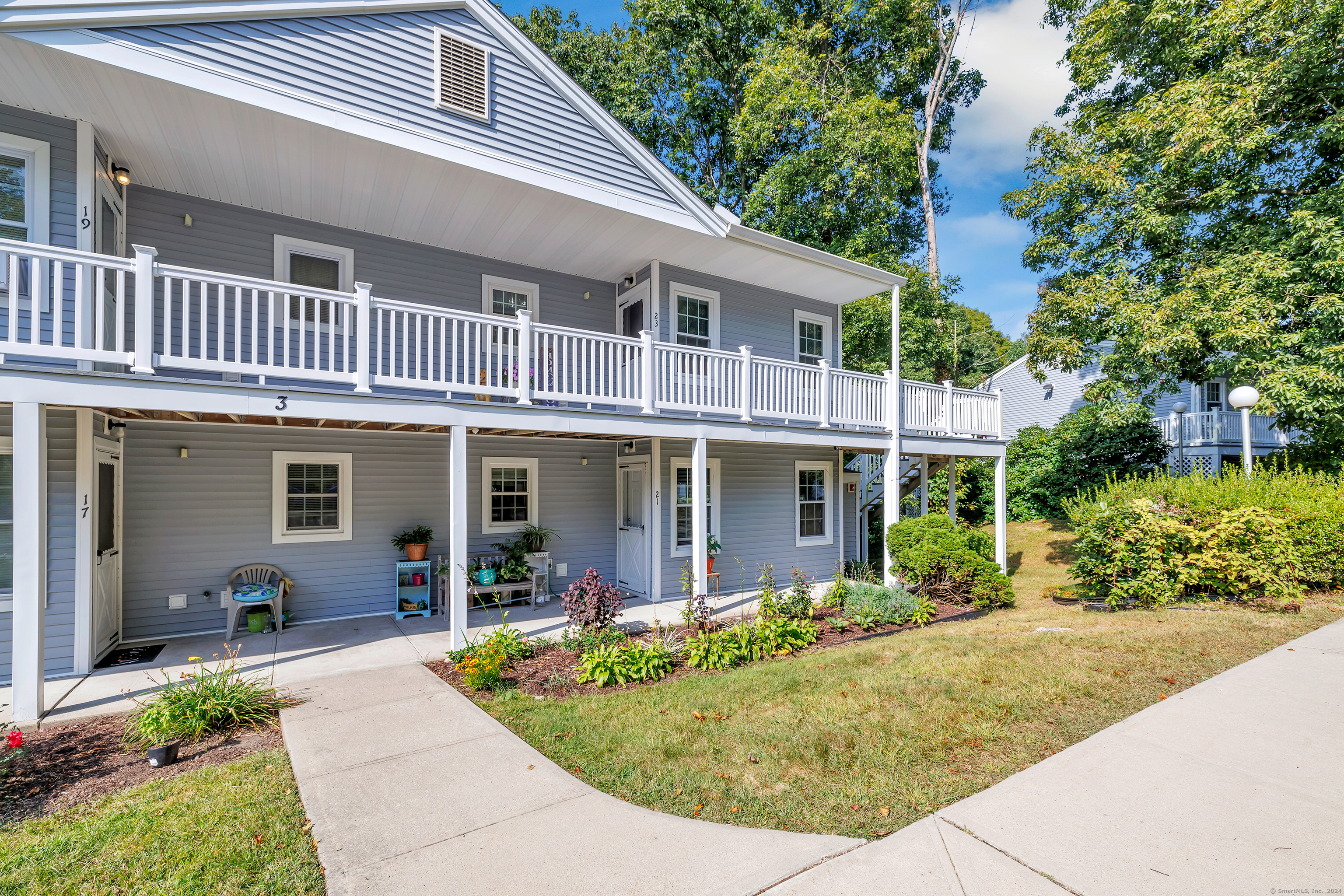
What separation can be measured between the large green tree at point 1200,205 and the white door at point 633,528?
9.35m

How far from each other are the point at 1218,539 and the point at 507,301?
10834 mm

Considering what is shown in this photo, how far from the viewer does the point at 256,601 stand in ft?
22.7

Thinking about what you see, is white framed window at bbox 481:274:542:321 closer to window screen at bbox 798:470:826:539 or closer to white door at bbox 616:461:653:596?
white door at bbox 616:461:653:596

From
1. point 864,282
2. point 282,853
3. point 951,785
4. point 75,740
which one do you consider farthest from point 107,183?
point 864,282

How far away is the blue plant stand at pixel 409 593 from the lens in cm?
813

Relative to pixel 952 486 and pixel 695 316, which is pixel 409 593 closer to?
pixel 695 316

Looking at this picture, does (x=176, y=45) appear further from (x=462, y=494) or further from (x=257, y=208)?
(x=462, y=494)

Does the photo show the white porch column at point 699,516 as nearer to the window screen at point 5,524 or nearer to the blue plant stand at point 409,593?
the blue plant stand at point 409,593

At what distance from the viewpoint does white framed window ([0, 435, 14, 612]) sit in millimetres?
5449

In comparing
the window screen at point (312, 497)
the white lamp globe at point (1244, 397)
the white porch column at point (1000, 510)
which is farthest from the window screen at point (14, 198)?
the white lamp globe at point (1244, 397)

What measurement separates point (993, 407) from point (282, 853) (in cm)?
1237

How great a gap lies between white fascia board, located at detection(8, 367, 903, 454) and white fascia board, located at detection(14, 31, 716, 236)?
9.06 ft

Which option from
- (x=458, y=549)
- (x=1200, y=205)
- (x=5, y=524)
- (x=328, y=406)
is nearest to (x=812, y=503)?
(x=458, y=549)

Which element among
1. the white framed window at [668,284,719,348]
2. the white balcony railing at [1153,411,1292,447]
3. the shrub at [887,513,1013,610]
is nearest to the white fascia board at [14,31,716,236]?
the white framed window at [668,284,719,348]
